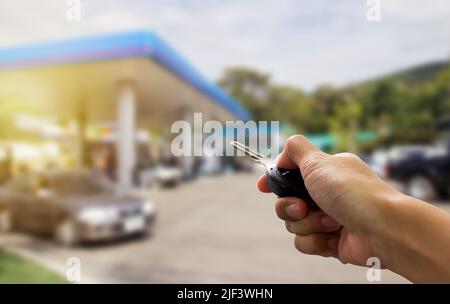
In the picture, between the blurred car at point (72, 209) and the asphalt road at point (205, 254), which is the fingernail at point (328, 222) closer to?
the asphalt road at point (205, 254)

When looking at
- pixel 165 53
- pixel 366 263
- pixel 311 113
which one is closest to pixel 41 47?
pixel 165 53

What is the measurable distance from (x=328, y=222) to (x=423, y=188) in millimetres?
4792

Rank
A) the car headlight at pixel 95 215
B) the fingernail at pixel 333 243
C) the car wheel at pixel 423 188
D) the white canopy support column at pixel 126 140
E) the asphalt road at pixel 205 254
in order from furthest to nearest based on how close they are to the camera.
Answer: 1. the white canopy support column at pixel 126 140
2. the car wheel at pixel 423 188
3. the car headlight at pixel 95 215
4. the asphalt road at pixel 205 254
5. the fingernail at pixel 333 243

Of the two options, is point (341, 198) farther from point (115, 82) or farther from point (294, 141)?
point (115, 82)

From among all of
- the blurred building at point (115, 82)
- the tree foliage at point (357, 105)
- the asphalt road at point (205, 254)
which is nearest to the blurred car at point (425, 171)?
the asphalt road at point (205, 254)

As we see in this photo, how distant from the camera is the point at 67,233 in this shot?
330 cm

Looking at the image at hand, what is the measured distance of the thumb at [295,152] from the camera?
792 mm

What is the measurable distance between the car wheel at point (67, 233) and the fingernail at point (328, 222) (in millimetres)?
2797

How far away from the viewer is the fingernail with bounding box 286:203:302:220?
799 millimetres

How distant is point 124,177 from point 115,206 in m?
→ 2.84

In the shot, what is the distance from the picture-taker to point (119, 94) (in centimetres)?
652

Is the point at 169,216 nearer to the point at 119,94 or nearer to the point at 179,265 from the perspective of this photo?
the point at 179,265

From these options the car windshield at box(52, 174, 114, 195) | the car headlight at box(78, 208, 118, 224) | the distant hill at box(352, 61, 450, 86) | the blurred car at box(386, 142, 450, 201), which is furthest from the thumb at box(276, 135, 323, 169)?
the distant hill at box(352, 61, 450, 86)

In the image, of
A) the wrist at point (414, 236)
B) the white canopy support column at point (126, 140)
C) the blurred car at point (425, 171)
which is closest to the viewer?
the wrist at point (414, 236)
